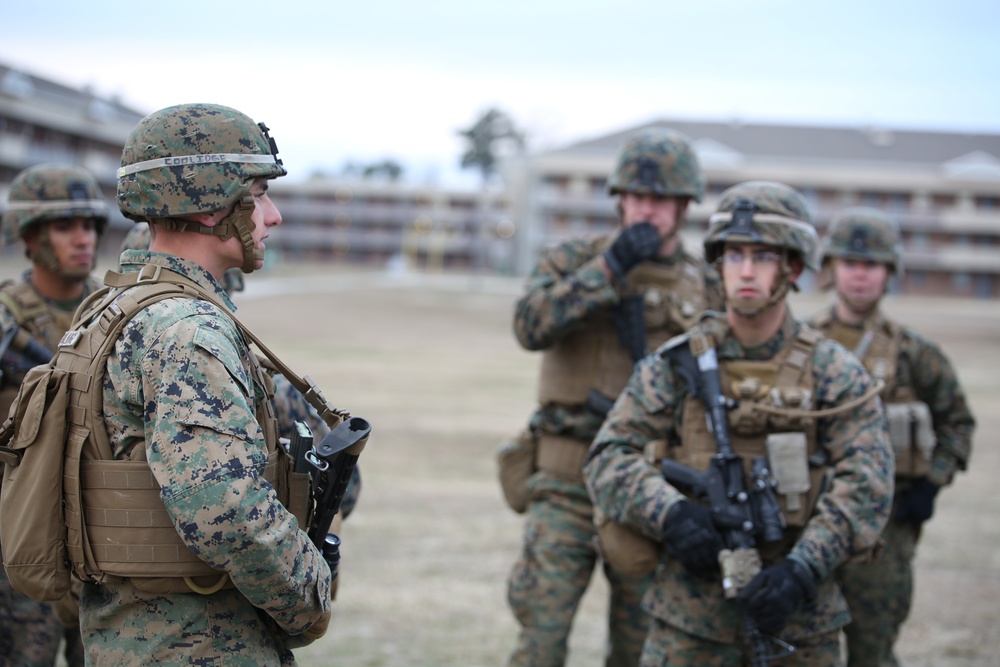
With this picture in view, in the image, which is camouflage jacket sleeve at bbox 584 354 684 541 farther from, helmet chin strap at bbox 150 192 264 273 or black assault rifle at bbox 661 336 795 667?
helmet chin strap at bbox 150 192 264 273

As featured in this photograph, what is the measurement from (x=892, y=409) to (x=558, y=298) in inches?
76.9

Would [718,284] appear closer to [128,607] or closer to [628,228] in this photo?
[628,228]

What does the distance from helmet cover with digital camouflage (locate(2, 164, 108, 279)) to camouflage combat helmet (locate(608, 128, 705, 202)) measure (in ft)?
9.01

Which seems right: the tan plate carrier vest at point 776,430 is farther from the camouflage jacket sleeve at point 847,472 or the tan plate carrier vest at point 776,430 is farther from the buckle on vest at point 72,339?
the buckle on vest at point 72,339

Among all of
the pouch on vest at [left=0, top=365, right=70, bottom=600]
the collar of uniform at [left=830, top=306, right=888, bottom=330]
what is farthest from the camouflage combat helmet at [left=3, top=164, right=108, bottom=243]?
the collar of uniform at [left=830, top=306, right=888, bottom=330]

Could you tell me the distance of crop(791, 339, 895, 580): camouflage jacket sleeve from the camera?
380 centimetres

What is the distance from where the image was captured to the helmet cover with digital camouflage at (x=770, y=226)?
414cm

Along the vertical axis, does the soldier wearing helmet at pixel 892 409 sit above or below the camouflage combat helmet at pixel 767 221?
below

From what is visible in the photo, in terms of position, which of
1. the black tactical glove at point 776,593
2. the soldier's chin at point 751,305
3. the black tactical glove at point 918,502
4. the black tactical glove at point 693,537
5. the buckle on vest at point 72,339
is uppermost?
the soldier's chin at point 751,305

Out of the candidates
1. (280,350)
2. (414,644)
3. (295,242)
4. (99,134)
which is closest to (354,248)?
(295,242)

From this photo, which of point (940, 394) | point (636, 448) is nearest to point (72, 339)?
point (636, 448)

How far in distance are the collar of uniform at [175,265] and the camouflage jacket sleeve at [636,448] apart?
1801mm

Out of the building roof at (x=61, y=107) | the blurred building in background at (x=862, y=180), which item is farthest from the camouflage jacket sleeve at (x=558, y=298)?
the blurred building in background at (x=862, y=180)

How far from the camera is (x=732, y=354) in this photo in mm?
4148
